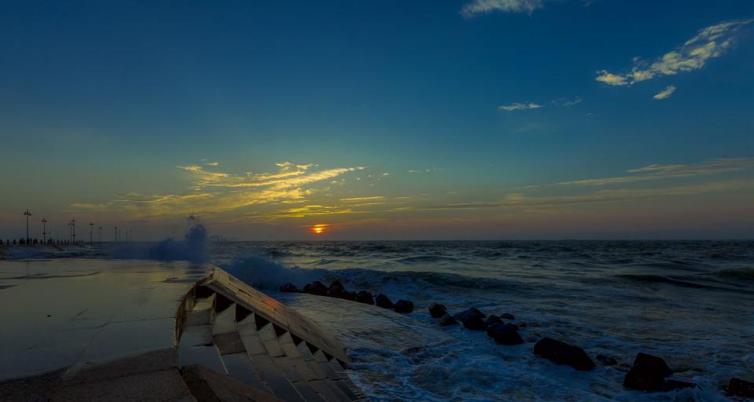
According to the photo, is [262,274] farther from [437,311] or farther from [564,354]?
[564,354]

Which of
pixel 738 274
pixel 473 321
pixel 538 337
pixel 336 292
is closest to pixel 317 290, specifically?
pixel 336 292

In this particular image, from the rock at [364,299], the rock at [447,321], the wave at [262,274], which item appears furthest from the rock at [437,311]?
the wave at [262,274]

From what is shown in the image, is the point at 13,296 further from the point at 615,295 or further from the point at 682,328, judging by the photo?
the point at 615,295

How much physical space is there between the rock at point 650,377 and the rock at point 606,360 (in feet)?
2.82

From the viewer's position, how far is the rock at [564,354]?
7.07 meters

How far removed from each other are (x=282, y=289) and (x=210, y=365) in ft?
42.3

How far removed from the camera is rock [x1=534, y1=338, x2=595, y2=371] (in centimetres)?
707

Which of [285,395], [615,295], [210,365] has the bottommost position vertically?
[615,295]

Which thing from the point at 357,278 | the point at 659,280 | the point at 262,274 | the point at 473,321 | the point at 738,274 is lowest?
the point at 738,274

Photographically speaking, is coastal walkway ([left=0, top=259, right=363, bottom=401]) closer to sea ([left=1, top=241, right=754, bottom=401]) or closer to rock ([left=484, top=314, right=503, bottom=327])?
sea ([left=1, top=241, right=754, bottom=401])

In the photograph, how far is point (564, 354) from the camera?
7.29 meters

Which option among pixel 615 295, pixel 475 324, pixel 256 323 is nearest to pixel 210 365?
pixel 256 323

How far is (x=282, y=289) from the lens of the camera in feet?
54.0

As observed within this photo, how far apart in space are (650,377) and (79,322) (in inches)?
304
